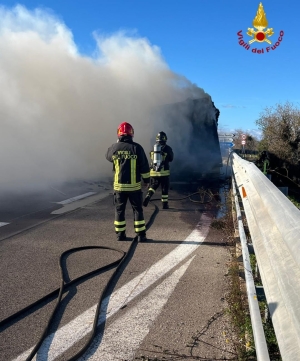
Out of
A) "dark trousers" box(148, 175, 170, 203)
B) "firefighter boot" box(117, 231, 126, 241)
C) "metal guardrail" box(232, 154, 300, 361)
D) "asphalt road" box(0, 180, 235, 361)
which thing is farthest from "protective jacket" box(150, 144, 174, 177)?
"metal guardrail" box(232, 154, 300, 361)

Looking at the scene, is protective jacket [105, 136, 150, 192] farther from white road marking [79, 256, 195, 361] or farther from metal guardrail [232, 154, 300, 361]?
metal guardrail [232, 154, 300, 361]

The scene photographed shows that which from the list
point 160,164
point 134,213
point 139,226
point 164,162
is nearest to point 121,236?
point 139,226

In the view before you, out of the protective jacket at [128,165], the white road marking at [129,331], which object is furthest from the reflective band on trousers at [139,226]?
the white road marking at [129,331]

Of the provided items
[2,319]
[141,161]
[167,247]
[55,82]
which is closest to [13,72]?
[55,82]

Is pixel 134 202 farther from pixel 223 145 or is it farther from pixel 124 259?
pixel 223 145

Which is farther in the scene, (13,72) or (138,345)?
(13,72)

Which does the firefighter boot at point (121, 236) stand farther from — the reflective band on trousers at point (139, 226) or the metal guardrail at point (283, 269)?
the metal guardrail at point (283, 269)

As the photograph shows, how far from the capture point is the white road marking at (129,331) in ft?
7.88

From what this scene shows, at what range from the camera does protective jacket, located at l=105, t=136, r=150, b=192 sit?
531 cm

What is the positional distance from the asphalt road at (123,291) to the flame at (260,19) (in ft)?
25.6

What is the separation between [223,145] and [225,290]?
17.7 meters

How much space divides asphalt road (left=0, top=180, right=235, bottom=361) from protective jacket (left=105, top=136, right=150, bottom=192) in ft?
2.62

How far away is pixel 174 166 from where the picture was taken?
540 inches

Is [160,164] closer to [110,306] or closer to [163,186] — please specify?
[163,186]
